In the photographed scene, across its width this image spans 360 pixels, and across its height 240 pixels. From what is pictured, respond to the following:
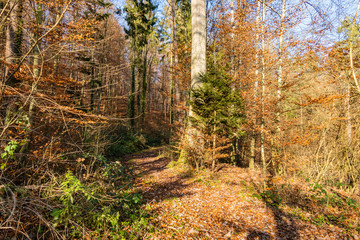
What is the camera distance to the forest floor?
132 inches

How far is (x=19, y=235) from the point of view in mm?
2486

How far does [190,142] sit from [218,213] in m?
2.58

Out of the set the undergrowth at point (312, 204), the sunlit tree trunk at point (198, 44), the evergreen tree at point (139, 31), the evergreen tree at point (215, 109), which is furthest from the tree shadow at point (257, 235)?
the evergreen tree at point (139, 31)

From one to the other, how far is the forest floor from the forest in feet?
0.10

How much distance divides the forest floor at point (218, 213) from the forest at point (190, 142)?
3 cm

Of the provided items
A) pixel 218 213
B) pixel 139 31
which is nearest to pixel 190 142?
pixel 218 213

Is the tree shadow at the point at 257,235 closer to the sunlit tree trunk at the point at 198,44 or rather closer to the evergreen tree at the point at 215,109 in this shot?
the evergreen tree at the point at 215,109

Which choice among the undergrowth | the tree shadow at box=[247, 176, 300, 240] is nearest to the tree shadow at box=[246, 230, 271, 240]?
the tree shadow at box=[247, 176, 300, 240]

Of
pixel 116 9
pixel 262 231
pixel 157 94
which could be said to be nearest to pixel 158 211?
pixel 262 231

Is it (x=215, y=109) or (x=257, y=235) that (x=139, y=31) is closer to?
(x=215, y=109)

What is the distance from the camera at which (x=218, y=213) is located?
4.02 m

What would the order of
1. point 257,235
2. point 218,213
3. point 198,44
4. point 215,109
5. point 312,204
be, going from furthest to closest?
1. point 198,44
2. point 215,109
3. point 312,204
4. point 218,213
5. point 257,235

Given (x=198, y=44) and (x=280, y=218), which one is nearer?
(x=280, y=218)

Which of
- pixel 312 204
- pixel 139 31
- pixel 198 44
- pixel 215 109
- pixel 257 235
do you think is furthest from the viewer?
pixel 139 31
